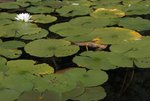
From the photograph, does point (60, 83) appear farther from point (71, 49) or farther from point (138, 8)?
point (138, 8)

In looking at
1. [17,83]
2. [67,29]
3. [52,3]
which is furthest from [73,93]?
[52,3]

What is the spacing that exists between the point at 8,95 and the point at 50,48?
45 centimetres

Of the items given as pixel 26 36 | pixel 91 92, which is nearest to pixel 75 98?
pixel 91 92

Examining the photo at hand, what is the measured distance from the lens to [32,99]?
1154mm

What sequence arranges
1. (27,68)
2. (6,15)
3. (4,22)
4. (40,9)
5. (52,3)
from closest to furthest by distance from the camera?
(27,68) < (4,22) < (6,15) < (40,9) < (52,3)

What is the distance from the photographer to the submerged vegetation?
126cm

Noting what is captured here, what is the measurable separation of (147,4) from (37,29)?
2.80 feet

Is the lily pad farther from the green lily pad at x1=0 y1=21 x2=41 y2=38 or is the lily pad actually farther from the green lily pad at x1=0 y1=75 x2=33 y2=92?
the green lily pad at x1=0 y1=21 x2=41 y2=38

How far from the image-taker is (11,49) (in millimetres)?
1642

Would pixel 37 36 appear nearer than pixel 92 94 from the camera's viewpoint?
No

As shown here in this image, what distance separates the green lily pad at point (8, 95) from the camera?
1.18 meters

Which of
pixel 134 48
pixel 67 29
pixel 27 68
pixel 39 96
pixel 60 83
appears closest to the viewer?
pixel 39 96

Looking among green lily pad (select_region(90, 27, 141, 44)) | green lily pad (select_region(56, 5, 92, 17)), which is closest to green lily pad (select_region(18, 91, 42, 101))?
green lily pad (select_region(90, 27, 141, 44))

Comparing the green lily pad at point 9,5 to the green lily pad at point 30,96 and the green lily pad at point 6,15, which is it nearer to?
the green lily pad at point 6,15
